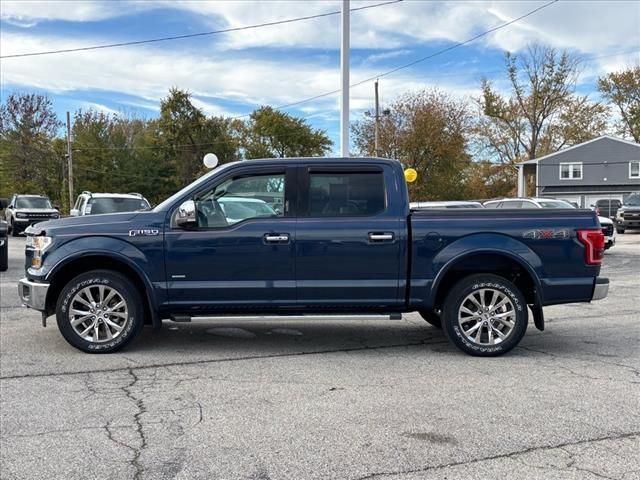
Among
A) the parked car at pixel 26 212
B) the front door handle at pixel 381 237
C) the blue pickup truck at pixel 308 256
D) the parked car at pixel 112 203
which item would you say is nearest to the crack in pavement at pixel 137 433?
the blue pickup truck at pixel 308 256

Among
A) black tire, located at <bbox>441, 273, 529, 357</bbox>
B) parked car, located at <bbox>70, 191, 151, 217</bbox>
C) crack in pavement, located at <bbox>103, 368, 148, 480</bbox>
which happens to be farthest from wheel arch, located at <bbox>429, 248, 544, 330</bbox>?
parked car, located at <bbox>70, 191, 151, 217</bbox>

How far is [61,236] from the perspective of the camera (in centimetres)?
598

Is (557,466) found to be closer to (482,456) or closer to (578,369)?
(482,456)

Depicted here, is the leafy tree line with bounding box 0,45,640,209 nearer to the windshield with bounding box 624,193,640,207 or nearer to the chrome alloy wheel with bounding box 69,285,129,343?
the windshield with bounding box 624,193,640,207

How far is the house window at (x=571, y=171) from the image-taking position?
155ft

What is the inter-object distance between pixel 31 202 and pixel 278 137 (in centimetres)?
3800

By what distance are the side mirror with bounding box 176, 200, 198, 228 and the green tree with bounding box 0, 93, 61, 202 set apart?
50936mm

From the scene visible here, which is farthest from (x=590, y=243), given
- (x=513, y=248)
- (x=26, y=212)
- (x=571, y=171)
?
(x=571, y=171)

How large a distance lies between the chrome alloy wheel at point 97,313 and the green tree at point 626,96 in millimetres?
61928

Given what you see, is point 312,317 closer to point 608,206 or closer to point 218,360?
point 218,360

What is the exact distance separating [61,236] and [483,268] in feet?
14.1

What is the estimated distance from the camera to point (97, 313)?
601 centimetres

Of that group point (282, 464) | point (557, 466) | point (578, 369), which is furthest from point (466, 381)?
point (282, 464)

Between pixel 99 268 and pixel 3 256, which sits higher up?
pixel 99 268
